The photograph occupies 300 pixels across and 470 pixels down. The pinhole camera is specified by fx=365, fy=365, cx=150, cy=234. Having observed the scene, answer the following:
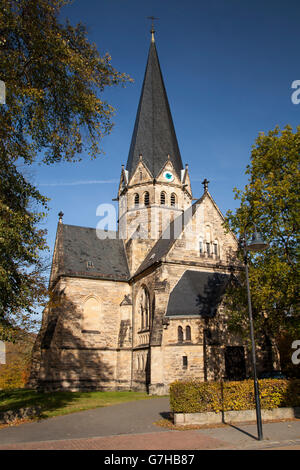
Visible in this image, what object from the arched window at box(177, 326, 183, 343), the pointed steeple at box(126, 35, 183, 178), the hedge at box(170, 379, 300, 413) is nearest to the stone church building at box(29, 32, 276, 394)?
the arched window at box(177, 326, 183, 343)

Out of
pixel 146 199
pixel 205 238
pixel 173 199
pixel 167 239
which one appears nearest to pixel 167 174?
pixel 173 199

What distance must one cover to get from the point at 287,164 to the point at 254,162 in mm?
1513

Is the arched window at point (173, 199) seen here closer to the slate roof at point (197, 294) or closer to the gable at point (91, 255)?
the gable at point (91, 255)

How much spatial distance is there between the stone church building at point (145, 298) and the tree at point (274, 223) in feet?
17.4

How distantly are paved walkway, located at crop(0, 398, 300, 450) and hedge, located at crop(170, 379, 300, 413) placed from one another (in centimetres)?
86

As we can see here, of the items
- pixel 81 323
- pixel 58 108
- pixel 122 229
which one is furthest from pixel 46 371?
pixel 58 108

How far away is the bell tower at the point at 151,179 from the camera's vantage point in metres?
34.0

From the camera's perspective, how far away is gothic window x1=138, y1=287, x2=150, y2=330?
25930 mm

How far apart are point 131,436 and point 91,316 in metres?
18.1

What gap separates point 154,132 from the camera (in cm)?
3819

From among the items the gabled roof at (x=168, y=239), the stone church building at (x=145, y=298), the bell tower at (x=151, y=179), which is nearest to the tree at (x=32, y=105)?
the stone church building at (x=145, y=298)
